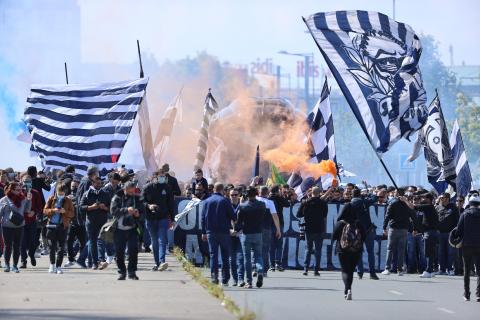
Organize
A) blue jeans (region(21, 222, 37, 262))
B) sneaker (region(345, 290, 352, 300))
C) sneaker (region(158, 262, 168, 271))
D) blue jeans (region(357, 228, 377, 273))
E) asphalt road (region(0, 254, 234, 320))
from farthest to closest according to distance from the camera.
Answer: blue jeans (region(357, 228, 377, 273)) → blue jeans (region(21, 222, 37, 262)) → sneaker (region(158, 262, 168, 271)) → sneaker (region(345, 290, 352, 300)) → asphalt road (region(0, 254, 234, 320))

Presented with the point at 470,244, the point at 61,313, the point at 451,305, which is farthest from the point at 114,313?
the point at 470,244

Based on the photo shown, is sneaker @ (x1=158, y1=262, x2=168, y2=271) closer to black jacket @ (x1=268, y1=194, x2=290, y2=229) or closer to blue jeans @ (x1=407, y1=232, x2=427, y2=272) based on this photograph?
black jacket @ (x1=268, y1=194, x2=290, y2=229)

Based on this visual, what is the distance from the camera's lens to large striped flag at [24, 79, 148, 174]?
35.3 meters

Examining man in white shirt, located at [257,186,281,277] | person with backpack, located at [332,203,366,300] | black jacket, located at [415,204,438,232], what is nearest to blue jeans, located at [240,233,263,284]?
person with backpack, located at [332,203,366,300]

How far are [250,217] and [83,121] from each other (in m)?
10.2

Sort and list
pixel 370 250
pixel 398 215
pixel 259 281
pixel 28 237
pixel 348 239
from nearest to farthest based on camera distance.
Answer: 1. pixel 348 239
2. pixel 259 281
3. pixel 28 237
4. pixel 370 250
5. pixel 398 215

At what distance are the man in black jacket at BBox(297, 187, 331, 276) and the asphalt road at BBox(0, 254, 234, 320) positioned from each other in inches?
126

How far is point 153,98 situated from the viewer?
7112 cm

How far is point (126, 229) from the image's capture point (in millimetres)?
26891

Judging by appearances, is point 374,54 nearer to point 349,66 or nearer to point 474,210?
point 349,66

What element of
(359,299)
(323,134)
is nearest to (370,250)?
(359,299)

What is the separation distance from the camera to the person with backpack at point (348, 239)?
24.7 m

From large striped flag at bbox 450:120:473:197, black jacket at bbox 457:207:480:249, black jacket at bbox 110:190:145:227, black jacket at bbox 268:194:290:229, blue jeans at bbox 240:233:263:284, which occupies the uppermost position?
large striped flag at bbox 450:120:473:197

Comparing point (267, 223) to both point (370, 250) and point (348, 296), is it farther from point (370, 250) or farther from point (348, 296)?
point (348, 296)
